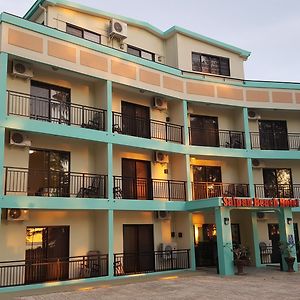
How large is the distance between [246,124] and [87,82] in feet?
29.4

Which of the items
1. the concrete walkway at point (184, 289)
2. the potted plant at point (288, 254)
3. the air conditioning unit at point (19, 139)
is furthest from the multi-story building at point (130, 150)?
the concrete walkway at point (184, 289)

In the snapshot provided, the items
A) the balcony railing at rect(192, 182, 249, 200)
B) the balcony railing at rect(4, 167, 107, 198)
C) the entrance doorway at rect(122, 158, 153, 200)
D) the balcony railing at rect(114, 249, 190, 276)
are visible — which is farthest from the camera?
the balcony railing at rect(192, 182, 249, 200)

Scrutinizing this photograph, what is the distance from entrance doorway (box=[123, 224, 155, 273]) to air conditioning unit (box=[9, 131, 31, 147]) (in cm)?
590

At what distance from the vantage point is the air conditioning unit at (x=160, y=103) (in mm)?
19781

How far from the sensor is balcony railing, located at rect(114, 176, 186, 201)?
18.0 m

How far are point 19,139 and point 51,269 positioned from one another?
16.7 feet

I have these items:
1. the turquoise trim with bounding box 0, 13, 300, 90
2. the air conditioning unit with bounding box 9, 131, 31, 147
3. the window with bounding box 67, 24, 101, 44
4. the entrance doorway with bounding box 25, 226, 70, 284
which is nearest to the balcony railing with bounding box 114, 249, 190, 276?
the entrance doorway with bounding box 25, 226, 70, 284

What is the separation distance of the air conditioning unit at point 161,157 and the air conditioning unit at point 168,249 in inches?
156

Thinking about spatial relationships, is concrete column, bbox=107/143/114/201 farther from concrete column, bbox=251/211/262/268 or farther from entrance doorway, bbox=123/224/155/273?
concrete column, bbox=251/211/262/268

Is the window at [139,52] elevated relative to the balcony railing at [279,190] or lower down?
elevated

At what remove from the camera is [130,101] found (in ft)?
63.6

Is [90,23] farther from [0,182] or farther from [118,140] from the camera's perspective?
[0,182]

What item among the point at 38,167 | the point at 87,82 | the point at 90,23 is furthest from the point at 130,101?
the point at 38,167

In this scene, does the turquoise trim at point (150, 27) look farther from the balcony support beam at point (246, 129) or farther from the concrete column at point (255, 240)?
the concrete column at point (255, 240)
